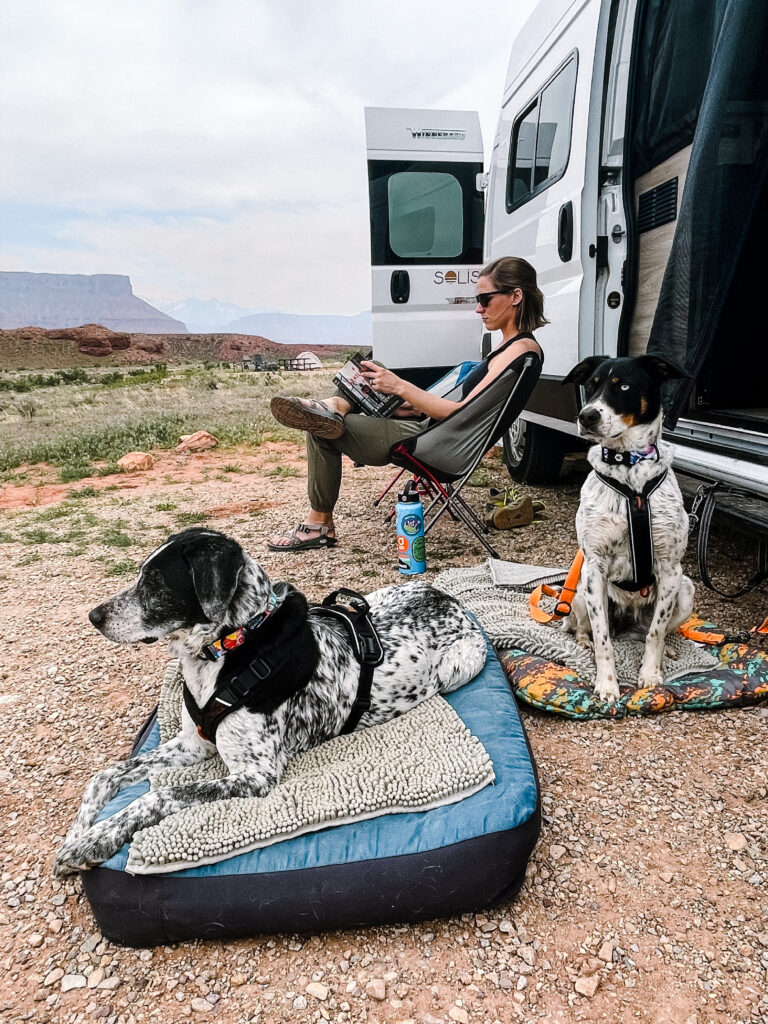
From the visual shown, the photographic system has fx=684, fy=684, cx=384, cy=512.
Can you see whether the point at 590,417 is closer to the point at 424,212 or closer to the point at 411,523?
the point at 411,523

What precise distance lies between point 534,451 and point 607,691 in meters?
3.62

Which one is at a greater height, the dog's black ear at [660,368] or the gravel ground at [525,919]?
the dog's black ear at [660,368]

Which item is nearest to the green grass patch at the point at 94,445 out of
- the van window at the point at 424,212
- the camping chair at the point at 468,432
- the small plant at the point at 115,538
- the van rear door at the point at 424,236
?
the small plant at the point at 115,538

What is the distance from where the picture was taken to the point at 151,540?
5473mm

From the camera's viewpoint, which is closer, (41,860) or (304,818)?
(304,818)

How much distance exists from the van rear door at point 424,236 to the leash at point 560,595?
3911mm

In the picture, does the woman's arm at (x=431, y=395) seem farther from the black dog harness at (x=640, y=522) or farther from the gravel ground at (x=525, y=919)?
the gravel ground at (x=525, y=919)

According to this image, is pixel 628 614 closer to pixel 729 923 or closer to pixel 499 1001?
pixel 729 923

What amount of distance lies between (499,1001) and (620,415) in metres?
1.98

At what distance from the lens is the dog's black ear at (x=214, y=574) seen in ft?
6.53

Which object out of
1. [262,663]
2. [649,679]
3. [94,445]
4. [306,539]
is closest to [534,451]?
[306,539]

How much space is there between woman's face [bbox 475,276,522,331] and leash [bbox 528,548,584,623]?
1.78m

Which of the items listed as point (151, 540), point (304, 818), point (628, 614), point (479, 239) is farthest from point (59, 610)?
point (479, 239)

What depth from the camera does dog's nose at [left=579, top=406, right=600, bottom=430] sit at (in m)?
2.68
